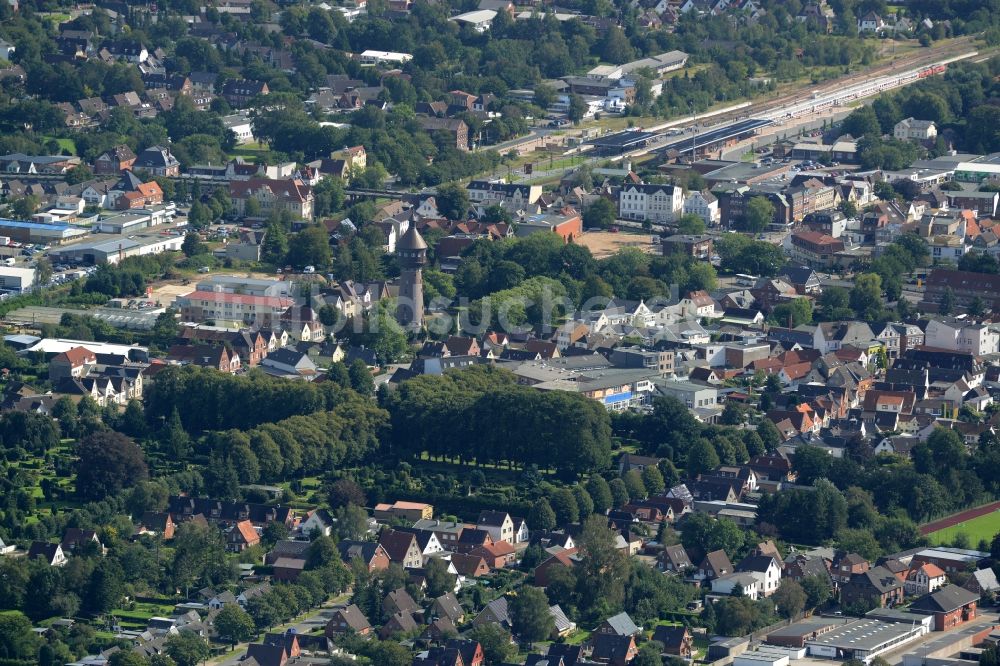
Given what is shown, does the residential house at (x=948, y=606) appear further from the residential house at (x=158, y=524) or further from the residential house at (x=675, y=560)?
the residential house at (x=158, y=524)

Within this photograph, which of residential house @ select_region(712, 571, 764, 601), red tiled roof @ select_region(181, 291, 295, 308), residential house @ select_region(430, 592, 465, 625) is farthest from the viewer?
red tiled roof @ select_region(181, 291, 295, 308)

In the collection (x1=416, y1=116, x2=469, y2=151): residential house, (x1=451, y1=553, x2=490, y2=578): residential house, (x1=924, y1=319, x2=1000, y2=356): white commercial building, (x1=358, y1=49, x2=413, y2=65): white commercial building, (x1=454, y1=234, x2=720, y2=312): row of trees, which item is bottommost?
(x1=451, y1=553, x2=490, y2=578): residential house

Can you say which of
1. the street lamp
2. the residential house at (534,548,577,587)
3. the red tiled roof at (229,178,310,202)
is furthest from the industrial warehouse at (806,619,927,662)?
the street lamp

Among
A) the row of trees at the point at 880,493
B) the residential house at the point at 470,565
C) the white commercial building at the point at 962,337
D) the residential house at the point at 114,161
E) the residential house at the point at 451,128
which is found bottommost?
the residential house at the point at 470,565

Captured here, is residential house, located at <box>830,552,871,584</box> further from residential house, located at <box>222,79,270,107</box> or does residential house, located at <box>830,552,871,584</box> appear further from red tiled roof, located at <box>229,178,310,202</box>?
residential house, located at <box>222,79,270,107</box>

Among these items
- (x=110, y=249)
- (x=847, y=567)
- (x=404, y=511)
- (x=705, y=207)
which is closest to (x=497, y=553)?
(x=404, y=511)

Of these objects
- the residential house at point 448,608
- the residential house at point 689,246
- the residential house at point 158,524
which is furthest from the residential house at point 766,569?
the residential house at point 689,246
